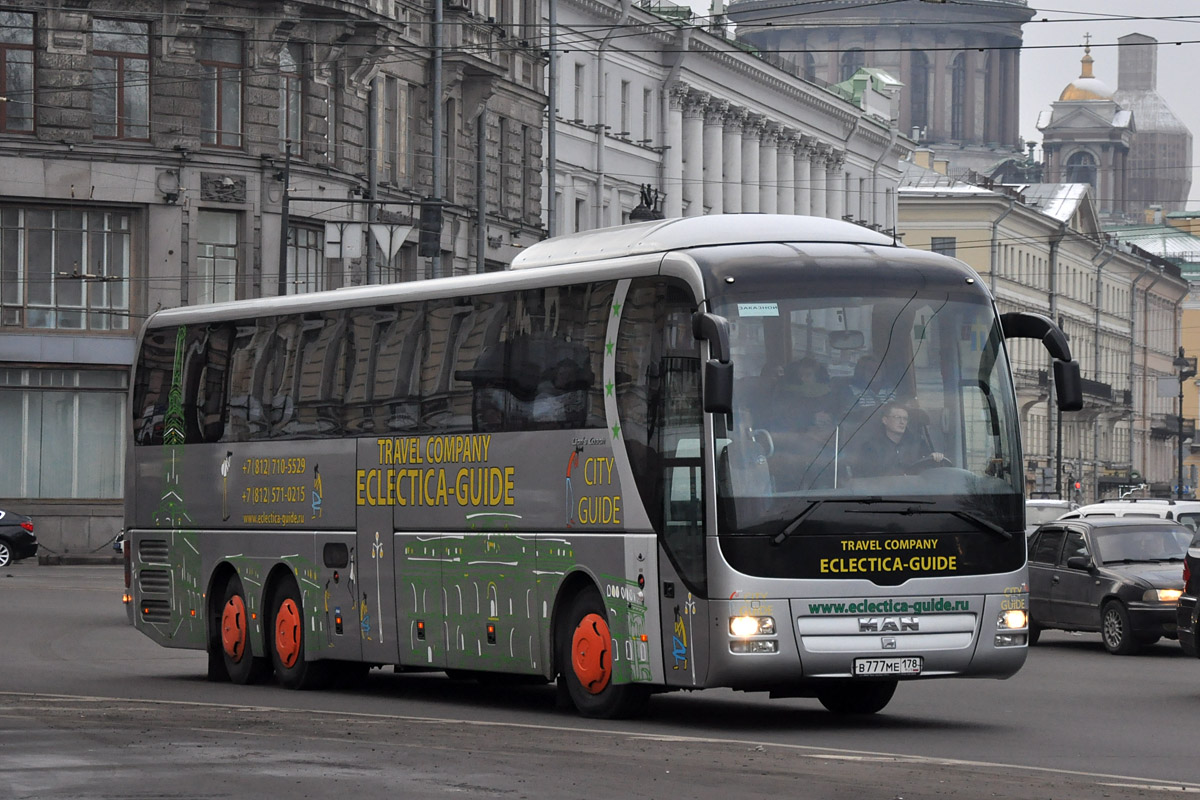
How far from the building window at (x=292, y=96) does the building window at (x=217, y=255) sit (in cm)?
197

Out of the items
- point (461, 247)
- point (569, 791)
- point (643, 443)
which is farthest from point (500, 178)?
point (569, 791)

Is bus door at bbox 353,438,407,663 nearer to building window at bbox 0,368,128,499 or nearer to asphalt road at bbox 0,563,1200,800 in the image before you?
asphalt road at bbox 0,563,1200,800

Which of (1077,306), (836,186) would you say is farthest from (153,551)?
(1077,306)

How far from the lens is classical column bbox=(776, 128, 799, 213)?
283ft

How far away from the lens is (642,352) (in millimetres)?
14953

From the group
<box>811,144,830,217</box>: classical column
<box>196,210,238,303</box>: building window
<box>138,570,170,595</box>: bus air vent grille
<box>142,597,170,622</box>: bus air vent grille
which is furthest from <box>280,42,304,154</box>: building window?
<box>811,144,830,217</box>: classical column

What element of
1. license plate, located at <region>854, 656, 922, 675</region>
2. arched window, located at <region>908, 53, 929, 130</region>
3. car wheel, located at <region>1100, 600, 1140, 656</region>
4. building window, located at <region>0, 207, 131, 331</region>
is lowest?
car wheel, located at <region>1100, 600, 1140, 656</region>

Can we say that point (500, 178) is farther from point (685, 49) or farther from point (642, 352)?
point (642, 352)

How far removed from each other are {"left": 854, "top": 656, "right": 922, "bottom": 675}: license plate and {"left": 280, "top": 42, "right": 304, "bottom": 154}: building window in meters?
34.0

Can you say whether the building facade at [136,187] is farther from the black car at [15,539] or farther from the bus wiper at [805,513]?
the bus wiper at [805,513]

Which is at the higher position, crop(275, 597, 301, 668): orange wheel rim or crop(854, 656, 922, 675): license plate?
crop(854, 656, 922, 675): license plate

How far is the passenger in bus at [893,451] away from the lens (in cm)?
1448

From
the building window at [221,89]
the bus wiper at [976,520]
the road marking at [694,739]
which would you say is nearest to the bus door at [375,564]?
the road marking at [694,739]

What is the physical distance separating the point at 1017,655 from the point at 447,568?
4187 millimetres
